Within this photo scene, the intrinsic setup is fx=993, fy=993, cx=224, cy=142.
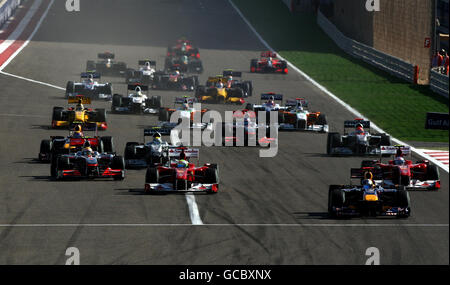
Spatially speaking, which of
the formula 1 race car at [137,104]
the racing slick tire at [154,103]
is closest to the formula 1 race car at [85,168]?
the formula 1 race car at [137,104]

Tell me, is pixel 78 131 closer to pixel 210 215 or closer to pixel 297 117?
pixel 210 215

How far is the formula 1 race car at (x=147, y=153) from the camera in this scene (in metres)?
32.0

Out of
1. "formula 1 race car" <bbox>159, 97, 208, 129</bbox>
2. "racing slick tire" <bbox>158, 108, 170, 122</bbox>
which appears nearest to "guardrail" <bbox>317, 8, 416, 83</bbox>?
"formula 1 race car" <bbox>159, 97, 208, 129</bbox>

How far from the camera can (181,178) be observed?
93.7ft

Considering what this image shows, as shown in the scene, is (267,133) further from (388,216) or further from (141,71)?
(141,71)

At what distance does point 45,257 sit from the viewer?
822 inches

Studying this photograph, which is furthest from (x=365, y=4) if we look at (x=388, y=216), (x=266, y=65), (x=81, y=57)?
(x=388, y=216)

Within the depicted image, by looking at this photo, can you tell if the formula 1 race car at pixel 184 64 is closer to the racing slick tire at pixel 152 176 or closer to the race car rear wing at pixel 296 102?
the race car rear wing at pixel 296 102

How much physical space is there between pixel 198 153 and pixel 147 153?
2733 millimetres

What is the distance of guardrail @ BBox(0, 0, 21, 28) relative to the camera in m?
80.7

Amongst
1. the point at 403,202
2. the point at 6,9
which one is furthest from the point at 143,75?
the point at 403,202

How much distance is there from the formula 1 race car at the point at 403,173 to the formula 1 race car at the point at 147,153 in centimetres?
658

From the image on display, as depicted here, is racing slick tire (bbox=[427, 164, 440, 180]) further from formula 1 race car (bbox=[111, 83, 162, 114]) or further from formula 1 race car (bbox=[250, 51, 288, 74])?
formula 1 race car (bbox=[250, 51, 288, 74])

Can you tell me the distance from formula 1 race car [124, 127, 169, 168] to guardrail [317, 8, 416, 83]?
3001 centimetres
